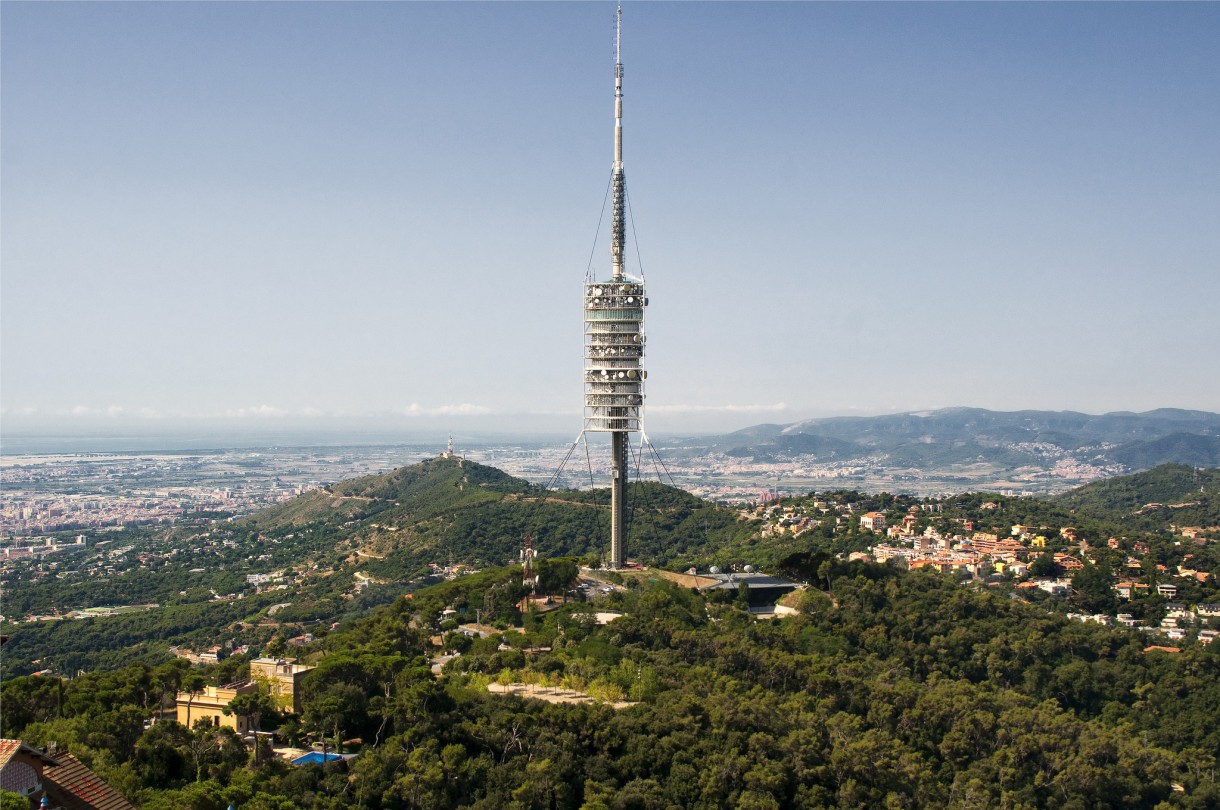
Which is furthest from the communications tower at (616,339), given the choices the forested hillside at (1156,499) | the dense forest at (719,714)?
the forested hillside at (1156,499)

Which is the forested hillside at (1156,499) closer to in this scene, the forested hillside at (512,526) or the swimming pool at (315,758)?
the forested hillside at (512,526)

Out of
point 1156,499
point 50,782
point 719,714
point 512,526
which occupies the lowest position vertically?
point 1156,499

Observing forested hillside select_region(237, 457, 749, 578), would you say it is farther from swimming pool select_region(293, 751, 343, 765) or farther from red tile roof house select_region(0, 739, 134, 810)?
red tile roof house select_region(0, 739, 134, 810)

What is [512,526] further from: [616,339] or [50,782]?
[50,782]

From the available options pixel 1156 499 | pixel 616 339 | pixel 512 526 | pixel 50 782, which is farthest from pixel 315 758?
pixel 1156 499

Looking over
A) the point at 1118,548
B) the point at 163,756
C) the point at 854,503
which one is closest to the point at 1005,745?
the point at 163,756

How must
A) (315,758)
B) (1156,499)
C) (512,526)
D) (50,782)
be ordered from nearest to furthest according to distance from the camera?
(50,782)
(315,758)
(512,526)
(1156,499)
